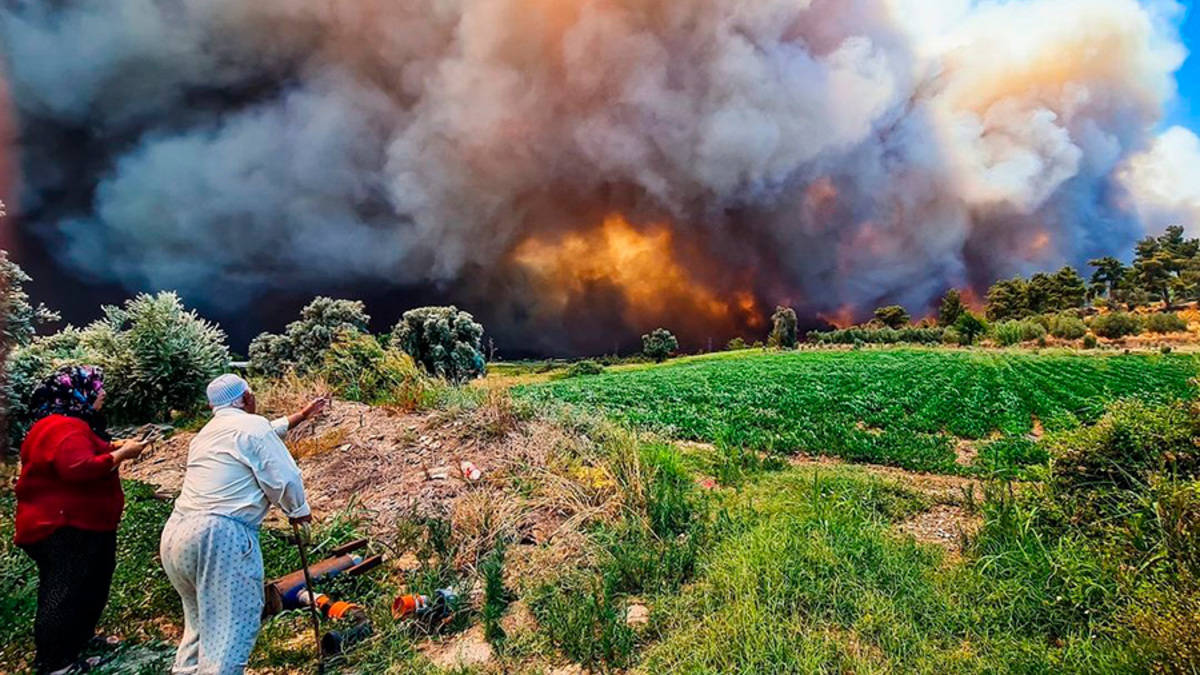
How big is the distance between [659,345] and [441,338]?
51.6 m

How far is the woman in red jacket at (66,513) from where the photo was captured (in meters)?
3.42

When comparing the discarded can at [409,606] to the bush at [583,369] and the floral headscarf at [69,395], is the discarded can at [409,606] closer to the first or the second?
the floral headscarf at [69,395]

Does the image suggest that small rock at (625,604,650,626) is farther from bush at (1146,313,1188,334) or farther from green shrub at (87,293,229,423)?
bush at (1146,313,1188,334)

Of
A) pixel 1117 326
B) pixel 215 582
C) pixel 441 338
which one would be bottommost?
pixel 1117 326

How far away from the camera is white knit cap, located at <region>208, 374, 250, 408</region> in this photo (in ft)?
10.3

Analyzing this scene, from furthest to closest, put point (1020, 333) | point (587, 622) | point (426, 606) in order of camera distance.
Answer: point (1020, 333)
point (426, 606)
point (587, 622)

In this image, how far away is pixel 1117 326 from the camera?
53938 mm

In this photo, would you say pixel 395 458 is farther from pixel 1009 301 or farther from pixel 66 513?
pixel 1009 301

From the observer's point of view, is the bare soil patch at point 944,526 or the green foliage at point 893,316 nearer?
the bare soil patch at point 944,526

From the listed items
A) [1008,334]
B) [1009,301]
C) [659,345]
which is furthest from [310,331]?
[1009,301]

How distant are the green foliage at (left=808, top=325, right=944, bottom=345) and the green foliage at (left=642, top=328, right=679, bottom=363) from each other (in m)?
23.5

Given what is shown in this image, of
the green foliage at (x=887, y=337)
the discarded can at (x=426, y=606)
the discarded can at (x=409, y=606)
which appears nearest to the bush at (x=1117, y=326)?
the green foliage at (x=887, y=337)

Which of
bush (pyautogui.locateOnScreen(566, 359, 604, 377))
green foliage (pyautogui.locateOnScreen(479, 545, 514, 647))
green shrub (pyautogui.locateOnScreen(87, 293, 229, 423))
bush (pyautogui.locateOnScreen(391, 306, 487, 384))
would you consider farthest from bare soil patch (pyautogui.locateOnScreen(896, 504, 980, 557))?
bush (pyautogui.locateOnScreen(566, 359, 604, 377))

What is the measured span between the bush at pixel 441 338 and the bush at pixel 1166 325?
233 feet
